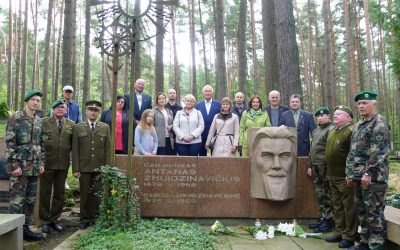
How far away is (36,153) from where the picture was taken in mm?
5695

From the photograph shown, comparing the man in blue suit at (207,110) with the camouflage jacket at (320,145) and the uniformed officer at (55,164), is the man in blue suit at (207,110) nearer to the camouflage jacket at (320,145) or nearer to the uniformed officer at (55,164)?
the camouflage jacket at (320,145)


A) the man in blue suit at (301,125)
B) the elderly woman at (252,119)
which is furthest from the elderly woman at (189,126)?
the man in blue suit at (301,125)

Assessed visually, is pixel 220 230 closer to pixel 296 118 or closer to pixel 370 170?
pixel 370 170

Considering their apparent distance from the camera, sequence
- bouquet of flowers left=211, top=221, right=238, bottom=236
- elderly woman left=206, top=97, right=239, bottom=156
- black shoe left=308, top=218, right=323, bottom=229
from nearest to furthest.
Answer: bouquet of flowers left=211, top=221, right=238, bottom=236
black shoe left=308, top=218, right=323, bottom=229
elderly woman left=206, top=97, right=239, bottom=156

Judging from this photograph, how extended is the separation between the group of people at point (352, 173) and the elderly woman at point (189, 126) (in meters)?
1.92

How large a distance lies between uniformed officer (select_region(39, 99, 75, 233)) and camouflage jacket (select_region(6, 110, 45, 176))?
403mm

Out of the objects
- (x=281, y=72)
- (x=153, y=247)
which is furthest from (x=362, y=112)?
(x=281, y=72)

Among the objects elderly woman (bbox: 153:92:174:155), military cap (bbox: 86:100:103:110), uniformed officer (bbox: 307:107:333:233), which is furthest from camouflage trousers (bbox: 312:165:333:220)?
military cap (bbox: 86:100:103:110)

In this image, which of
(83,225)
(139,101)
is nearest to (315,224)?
(83,225)

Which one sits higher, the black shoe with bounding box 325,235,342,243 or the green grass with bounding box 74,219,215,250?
the green grass with bounding box 74,219,215,250

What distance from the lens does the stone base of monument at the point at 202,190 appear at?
648cm

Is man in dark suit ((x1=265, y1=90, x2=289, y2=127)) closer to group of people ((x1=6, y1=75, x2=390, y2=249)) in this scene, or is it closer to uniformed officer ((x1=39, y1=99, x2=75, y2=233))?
group of people ((x1=6, y1=75, x2=390, y2=249))

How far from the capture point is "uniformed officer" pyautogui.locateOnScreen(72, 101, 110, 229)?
624 cm

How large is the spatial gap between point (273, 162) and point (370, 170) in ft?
6.26
